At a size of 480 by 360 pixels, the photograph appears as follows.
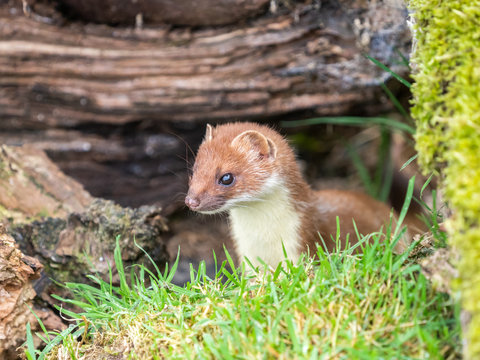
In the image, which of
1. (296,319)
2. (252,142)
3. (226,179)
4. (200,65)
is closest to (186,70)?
(200,65)

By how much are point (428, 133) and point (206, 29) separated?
261 cm

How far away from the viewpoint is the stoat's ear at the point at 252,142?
10.5 feet

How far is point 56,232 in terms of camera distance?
3494mm

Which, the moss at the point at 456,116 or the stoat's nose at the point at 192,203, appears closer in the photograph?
the moss at the point at 456,116

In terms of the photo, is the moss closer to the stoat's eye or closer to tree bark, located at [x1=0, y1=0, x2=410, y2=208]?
the stoat's eye

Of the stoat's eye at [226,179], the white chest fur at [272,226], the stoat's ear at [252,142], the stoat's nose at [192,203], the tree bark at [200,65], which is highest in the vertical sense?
the tree bark at [200,65]

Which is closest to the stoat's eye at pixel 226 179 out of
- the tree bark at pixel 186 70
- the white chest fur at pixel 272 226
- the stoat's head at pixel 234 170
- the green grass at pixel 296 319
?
the stoat's head at pixel 234 170

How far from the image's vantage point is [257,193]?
319 cm

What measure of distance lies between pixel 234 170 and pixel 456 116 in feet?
5.22

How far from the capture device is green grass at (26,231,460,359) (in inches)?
74.6

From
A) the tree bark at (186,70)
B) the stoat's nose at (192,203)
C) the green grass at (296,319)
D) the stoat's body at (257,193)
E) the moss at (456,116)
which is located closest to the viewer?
the moss at (456,116)

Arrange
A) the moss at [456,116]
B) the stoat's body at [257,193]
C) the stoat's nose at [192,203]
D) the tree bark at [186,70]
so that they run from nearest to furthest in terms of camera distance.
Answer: the moss at [456,116] → the stoat's nose at [192,203] → the stoat's body at [257,193] → the tree bark at [186,70]

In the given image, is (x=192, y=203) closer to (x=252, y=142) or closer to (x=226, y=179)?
(x=226, y=179)

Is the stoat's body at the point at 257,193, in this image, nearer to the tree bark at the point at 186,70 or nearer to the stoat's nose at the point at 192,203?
the stoat's nose at the point at 192,203
